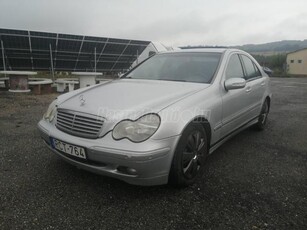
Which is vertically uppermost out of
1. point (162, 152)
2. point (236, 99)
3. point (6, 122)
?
point (236, 99)

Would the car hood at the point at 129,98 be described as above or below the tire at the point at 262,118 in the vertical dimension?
Result: above

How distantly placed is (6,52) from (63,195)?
48.0 feet

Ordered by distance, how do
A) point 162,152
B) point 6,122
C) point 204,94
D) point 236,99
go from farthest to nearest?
1. point 6,122
2. point 236,99
3. point 204,94
4. point 162,152

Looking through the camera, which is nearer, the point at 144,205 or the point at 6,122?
the point at 144,205

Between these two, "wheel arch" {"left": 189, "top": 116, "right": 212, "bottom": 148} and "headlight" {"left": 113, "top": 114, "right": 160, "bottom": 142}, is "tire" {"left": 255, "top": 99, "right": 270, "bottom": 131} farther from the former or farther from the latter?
"headlight" {"left": 113, "top": 114, "right": 160, "bottom": 142}

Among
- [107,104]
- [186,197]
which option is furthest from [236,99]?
[107,104]

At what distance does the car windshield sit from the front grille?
4.36ft

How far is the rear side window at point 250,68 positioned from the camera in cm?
408

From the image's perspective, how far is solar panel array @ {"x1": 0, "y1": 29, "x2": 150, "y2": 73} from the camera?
1398 centimetres

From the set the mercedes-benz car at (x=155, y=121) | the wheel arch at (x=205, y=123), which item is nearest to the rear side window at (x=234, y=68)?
the mercedes-benz car at (x=155, y=121)

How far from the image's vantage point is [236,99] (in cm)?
338

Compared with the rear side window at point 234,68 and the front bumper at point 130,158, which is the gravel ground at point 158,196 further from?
the rear side window at point 234,68

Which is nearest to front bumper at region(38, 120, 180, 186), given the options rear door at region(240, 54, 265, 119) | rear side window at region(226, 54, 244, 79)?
rear side window at region(226, 54, 244, 79)

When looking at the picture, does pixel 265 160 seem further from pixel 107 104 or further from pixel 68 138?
pixel 68 138
